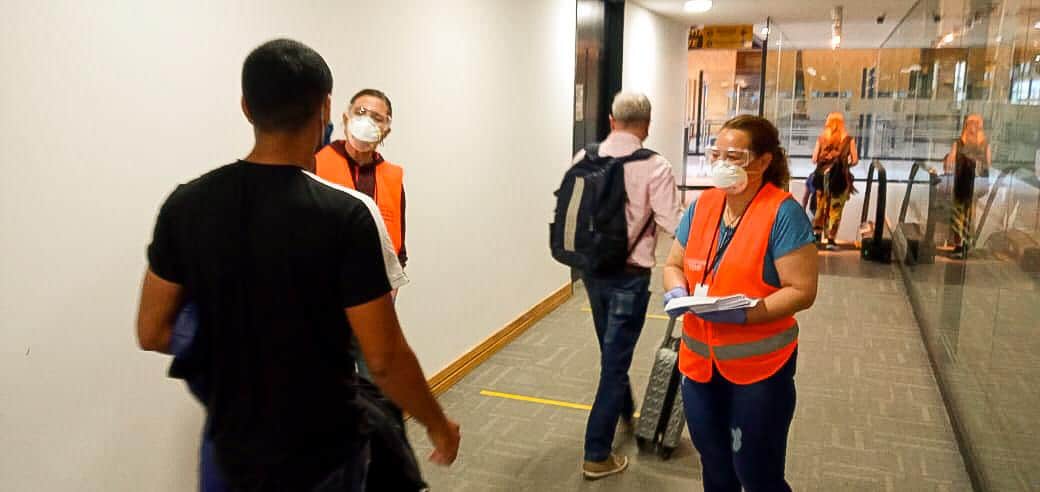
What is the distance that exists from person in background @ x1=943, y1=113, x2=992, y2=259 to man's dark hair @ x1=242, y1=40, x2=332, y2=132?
320cm

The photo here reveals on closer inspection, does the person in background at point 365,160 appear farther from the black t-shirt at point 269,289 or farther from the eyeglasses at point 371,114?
the black t-shirt at point 269,289

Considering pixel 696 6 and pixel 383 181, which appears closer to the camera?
pixel 383 181

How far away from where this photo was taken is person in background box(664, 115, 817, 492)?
214cm

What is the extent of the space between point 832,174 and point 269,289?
792 centimetres

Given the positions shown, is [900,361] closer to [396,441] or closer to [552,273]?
[552,273]

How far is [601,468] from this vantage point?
3264 millimetres

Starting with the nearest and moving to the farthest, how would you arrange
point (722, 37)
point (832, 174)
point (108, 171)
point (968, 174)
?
1. point (108, 171)
2. point (968, 174)
3. point (832, 174)
4. point (722, 37)

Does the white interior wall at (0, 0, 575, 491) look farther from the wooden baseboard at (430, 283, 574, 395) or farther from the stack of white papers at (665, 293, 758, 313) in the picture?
the stack of white papers at (665, 293, 758, 313)

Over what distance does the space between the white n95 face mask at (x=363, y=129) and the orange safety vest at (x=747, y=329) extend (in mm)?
1297

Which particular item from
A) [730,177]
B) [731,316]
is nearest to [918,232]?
[730,177]

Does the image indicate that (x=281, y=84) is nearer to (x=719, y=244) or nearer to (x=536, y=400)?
(x=719, y=244)

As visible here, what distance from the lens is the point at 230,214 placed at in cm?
139

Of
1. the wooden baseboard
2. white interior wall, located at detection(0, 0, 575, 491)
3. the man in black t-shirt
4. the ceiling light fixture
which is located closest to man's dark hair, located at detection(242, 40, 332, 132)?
the man in black t-shirt

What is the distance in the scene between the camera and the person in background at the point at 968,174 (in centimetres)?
375
